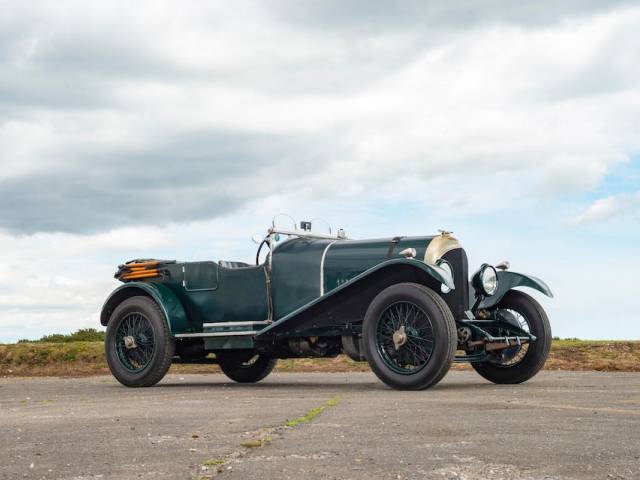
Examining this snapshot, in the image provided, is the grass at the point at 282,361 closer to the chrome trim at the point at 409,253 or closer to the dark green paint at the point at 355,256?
the dark green paint at the point at 355,256

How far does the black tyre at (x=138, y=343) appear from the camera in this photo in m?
11.4

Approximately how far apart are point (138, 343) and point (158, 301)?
25.7 inches

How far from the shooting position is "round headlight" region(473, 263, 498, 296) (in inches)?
416

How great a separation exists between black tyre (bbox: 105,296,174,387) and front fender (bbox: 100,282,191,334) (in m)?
0.10

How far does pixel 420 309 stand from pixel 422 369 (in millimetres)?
613

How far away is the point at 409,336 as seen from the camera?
9312 mm

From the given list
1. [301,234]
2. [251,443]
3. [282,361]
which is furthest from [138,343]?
[251,443]

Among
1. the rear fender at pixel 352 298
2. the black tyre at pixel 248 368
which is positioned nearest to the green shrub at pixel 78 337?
the black tyre at pixel 248 368

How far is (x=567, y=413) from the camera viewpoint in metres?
6.61

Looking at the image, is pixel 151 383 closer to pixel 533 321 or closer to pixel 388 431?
pixel 533 321

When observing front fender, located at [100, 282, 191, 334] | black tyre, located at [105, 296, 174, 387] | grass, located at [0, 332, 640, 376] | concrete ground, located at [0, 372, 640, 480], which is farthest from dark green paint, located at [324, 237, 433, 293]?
grass, located at [0, 332, 640, 376]

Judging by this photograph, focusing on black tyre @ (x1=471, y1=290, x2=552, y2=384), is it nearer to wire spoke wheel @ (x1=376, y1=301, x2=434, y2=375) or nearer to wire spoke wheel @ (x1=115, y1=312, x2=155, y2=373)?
wire spoke wheel @ (x1=376, y1=301, x2=434, y2=375)

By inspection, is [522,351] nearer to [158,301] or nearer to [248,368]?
[248,368]

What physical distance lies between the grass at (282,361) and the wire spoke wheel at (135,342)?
419cm
